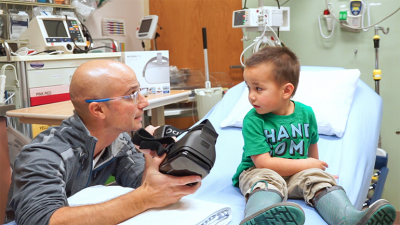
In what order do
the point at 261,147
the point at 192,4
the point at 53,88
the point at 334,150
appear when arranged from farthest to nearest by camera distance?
the point at 192,4 < the point at 53,88 < the point at 334,150 < the point at 261,147

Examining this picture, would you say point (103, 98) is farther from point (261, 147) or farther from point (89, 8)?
point (89, 8)

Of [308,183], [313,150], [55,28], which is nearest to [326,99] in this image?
[313,150]

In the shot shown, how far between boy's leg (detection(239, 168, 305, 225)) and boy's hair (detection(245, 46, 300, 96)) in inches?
13.4

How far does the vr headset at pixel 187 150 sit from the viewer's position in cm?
93

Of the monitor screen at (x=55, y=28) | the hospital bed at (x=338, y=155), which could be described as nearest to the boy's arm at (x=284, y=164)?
the hospital bed at (x=338, y=155)

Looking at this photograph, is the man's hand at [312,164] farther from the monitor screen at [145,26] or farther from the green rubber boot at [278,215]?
the monitor screen at [145,26]

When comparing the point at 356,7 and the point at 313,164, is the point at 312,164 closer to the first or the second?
the point at 313,164

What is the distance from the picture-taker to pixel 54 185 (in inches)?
37.5

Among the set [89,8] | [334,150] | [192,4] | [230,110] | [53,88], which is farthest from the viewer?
[192,4]

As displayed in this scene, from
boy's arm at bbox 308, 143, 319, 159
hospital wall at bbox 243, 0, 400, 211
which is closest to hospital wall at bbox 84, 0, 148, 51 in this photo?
hospital wall at bbox 243, 0, 400, 211

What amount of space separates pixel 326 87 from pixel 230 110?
56 centimetres

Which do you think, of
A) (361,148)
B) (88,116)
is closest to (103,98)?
(88,116)

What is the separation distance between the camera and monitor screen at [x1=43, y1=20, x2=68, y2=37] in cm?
272

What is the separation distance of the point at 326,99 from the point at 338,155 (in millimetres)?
399
